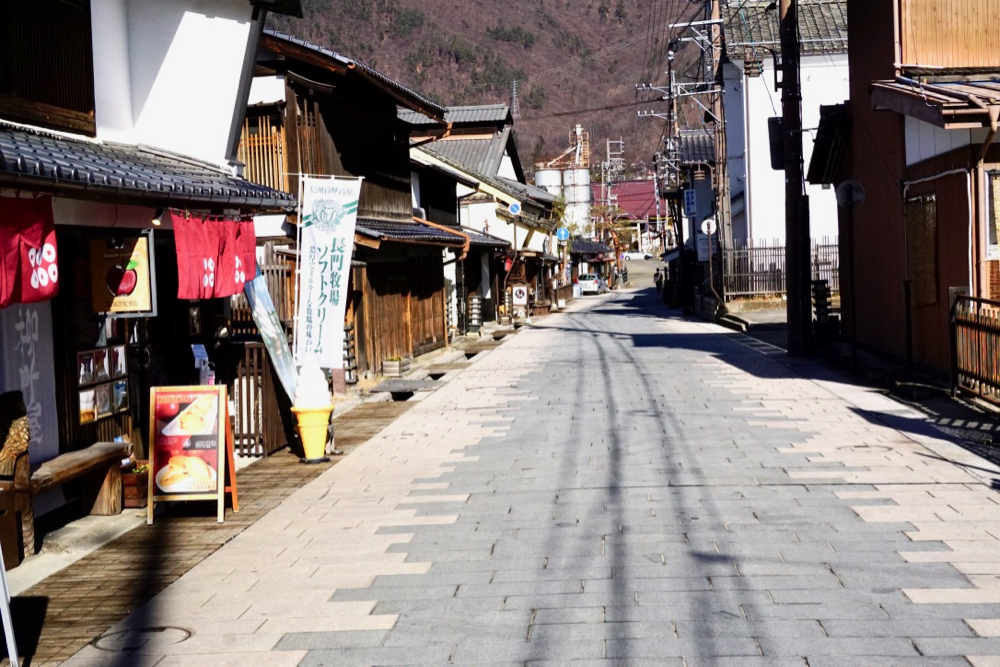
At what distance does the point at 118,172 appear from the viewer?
8633 millimetres

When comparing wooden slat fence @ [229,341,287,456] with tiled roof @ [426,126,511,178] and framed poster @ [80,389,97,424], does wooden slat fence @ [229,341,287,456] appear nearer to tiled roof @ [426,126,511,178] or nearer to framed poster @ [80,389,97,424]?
framed poster @ [80,389,97,424]

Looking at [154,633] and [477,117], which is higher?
[477,117]

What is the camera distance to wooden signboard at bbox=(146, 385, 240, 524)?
962 cm

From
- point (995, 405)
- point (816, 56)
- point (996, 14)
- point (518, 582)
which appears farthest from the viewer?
point (816, 56)

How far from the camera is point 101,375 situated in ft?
34.7

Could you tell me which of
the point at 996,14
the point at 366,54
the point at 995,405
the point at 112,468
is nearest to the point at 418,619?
the point at 112,468

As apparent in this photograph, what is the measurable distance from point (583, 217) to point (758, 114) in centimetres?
6050

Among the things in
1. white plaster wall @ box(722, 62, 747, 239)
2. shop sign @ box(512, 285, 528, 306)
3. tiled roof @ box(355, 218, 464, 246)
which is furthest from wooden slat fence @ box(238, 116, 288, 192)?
white plaster wall @ box(722, 62, 747, 239)

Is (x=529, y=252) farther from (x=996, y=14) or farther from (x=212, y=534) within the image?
(x=212, y=534)

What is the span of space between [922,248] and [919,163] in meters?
1.38

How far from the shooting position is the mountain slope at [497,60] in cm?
15562

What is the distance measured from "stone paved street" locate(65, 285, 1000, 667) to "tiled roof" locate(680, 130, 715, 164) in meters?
39.5

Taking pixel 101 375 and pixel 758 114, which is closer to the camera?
pixel 101 375

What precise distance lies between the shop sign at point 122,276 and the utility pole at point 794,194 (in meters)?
15.5
